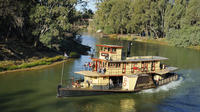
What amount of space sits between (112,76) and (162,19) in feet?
288

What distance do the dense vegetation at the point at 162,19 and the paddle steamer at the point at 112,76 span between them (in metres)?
67.7

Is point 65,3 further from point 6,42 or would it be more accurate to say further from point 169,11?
point 169,11

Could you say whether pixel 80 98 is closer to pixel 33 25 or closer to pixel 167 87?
pixel 167 87

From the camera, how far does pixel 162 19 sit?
11219 cm

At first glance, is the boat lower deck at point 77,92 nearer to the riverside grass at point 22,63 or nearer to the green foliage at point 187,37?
the riverside grass at point 22,63

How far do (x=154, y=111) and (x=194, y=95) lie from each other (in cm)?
1045

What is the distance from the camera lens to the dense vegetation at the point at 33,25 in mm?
45625

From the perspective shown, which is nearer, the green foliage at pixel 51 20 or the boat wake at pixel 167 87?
the boat wake at pixel 167 87

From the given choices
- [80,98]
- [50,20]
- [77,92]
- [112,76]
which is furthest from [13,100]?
[50,20]

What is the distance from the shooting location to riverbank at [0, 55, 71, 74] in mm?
39969

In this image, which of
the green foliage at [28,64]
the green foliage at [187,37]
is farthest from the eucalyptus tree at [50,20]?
the green foliage at [187,37]

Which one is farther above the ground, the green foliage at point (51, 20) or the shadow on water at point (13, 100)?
the green foliage at point (51, 20)

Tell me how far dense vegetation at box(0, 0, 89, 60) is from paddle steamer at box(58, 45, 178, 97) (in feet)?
67.0

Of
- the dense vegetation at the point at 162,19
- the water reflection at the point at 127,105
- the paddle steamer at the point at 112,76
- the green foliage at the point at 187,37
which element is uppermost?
the dense vegetation at the point at 162,19
